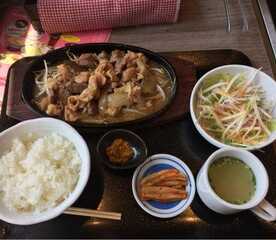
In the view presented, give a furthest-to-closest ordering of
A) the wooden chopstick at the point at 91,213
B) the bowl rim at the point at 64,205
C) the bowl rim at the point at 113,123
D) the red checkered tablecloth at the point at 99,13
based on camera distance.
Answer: the red checkered tablecloth at the point at 99,13 → the bowl rim at the point at 113,123 → the wooden chopstick at the point at 91,213 → the bowl rim at the point at 64,205

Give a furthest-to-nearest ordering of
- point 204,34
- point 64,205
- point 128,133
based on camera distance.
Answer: point 204,34, point 128,133, point 64,205

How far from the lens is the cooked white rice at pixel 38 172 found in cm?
132

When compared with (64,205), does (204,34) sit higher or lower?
higher

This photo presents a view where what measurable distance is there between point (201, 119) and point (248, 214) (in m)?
0.47

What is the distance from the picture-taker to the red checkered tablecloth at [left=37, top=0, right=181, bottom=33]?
1.93 meters

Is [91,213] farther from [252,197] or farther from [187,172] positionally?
[252,197]

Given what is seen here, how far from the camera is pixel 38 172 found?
1366 millimetres

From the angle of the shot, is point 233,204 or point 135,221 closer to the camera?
point 233,204

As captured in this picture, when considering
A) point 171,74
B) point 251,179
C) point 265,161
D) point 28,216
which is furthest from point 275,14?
point 28,216

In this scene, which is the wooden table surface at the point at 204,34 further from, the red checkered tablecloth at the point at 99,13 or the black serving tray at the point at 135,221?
the black serving tray at the point at 135,221

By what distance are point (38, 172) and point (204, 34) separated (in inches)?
51.0

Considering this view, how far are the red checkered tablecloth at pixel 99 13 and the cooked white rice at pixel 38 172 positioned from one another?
813 mm

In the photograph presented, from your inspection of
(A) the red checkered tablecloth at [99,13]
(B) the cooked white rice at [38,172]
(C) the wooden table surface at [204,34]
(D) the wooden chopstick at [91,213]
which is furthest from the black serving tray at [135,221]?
(A) the red checkered tablecloth at [99,13]

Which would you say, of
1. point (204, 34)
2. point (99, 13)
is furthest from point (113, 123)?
point (204, 34)
